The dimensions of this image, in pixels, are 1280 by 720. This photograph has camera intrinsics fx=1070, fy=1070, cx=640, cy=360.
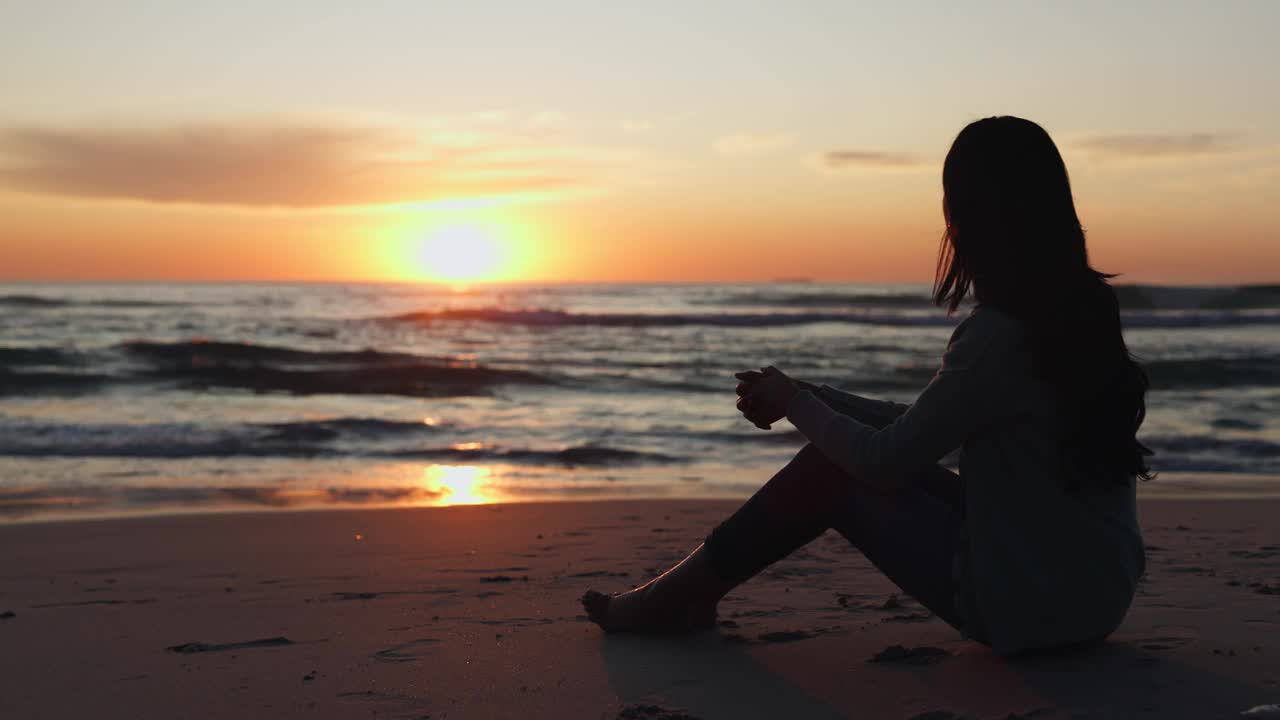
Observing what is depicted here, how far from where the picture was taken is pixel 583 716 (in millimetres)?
2449

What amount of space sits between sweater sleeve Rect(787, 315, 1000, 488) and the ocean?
4.60 metres

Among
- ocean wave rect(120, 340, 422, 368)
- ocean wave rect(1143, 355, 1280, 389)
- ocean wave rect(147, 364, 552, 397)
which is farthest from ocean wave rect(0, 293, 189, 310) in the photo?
ocean wave rect(1143, 355, 1280, 389)

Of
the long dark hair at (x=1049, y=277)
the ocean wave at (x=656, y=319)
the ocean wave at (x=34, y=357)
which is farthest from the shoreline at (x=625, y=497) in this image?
the ocean wave at (x=656, y=319)

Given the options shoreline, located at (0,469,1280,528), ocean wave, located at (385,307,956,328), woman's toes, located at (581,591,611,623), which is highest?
ocean wave, located at (385,307,956,328)

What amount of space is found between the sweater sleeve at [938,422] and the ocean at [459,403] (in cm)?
460

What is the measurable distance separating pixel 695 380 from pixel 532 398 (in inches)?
133

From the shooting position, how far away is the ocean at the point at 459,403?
7352 mm

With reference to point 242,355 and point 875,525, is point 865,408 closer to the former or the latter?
point 875,525

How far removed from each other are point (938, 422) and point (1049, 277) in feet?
1.16

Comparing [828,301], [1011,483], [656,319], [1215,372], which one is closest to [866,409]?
[1011,483]

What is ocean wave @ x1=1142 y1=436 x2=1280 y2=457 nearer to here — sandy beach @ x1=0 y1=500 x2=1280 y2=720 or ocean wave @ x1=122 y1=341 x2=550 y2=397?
sandy beach @ x1=0 y1=500 x2=1280 y2=720

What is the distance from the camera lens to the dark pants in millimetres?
2439

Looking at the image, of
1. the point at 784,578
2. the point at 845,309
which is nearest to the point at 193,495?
the point at 784,578

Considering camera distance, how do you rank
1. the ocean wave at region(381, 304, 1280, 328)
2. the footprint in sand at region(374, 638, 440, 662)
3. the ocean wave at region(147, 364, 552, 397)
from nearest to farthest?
the footprint in sand at region(374, 638, 440, 662) → the ocean wave at region(147, 364, 552, 397) → the ocean wave at region(381, 304, 1280, 328)
